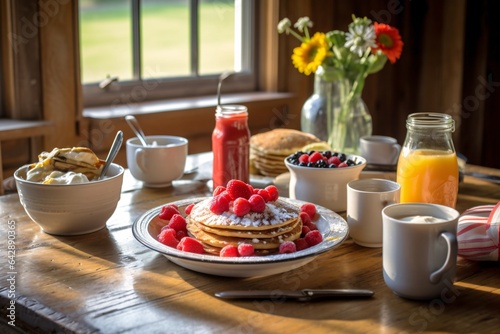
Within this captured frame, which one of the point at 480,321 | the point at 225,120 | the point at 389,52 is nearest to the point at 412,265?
the point at 480,321

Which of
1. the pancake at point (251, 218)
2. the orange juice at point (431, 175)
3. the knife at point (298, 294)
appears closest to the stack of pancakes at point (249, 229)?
the pancake at point (251, 218)

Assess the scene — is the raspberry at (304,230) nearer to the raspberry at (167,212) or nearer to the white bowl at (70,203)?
the raspberry at (167,212)

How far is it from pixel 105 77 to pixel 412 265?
2.07m

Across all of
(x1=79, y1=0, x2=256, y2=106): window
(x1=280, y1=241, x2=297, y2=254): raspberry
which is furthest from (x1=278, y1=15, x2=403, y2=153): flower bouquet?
(x1=79, y1=0, x2=256, y2=106): window

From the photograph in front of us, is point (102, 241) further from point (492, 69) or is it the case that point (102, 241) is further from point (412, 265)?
point (492, 69)

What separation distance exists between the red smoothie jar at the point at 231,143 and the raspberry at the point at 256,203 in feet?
1.37

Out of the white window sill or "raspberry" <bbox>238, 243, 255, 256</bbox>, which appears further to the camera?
the white window sill

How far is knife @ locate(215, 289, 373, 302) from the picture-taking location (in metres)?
1.03

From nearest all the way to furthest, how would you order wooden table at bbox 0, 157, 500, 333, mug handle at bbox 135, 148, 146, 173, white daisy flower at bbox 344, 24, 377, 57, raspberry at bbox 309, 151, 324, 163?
wooden table at bbox 0, 157, 500, 333 → raspberry at bbox 309, 151, 324, 163 → mug handle at bbox 135, 148, 146, 173 → white daisy flower at bbox 344, 24, 377, 57

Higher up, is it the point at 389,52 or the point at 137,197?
the point at 389,52

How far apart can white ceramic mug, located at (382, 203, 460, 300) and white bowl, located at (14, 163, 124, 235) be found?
0.55 metres

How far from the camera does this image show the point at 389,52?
180 centimetres

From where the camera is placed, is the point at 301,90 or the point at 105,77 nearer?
the point at 105,77

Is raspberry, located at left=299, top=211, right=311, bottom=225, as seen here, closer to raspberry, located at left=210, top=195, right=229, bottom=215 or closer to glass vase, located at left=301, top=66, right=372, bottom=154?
raspberry, located at left=210, top=195, right=229, bottom=215
